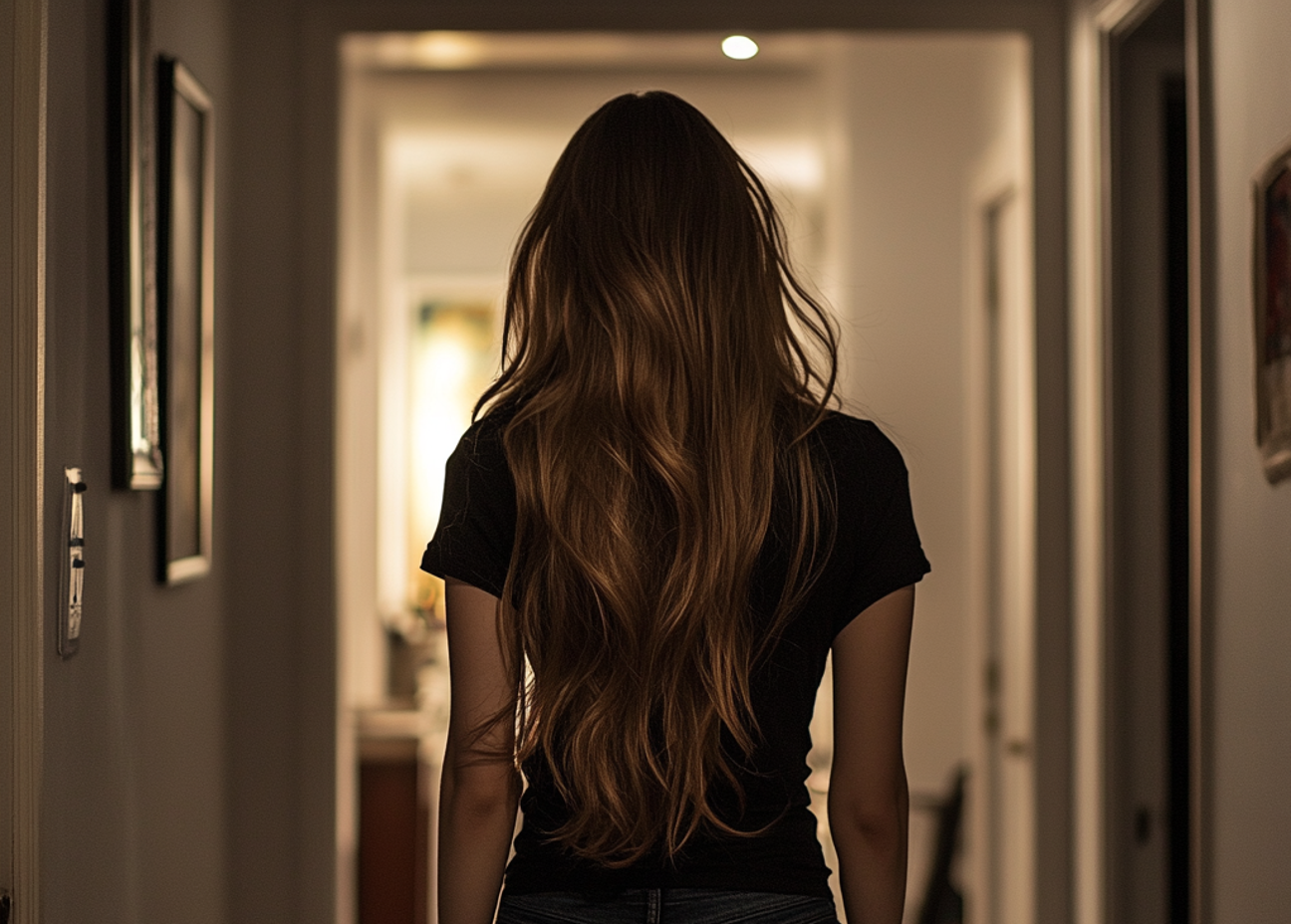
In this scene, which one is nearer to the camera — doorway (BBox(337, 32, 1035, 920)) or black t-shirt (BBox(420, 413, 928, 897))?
black t-shirt (BBox(420, 413, 928, 897))

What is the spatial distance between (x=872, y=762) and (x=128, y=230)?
3.50 ft

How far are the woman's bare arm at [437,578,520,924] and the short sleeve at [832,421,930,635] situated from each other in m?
0.33

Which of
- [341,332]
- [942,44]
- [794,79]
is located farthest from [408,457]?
[341,332]

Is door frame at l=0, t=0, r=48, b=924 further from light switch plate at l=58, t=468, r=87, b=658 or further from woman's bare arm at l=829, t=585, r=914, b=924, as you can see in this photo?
woman's bare arm at l=829, t=585, r=914, b=924

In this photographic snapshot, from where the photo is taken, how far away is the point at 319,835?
95.8 inches

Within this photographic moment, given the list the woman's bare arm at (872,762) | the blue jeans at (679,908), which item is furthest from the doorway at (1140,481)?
the blue jeans at (679,908)

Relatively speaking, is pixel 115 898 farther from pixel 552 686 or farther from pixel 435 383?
pixel 435 383

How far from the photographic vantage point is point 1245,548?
1606 millimetres

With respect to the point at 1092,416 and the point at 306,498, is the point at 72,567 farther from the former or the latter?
the point at 1092,416

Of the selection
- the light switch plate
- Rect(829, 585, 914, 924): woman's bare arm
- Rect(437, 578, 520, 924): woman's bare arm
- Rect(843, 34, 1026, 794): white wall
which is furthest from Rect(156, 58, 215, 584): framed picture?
Rect(843, 34, 1026, 794): white wall

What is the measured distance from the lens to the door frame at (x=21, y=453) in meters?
1.39

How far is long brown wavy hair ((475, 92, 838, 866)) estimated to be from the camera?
1.25 metres

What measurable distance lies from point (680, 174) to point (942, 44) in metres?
2.62

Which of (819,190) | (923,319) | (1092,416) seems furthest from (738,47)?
(819,190)
